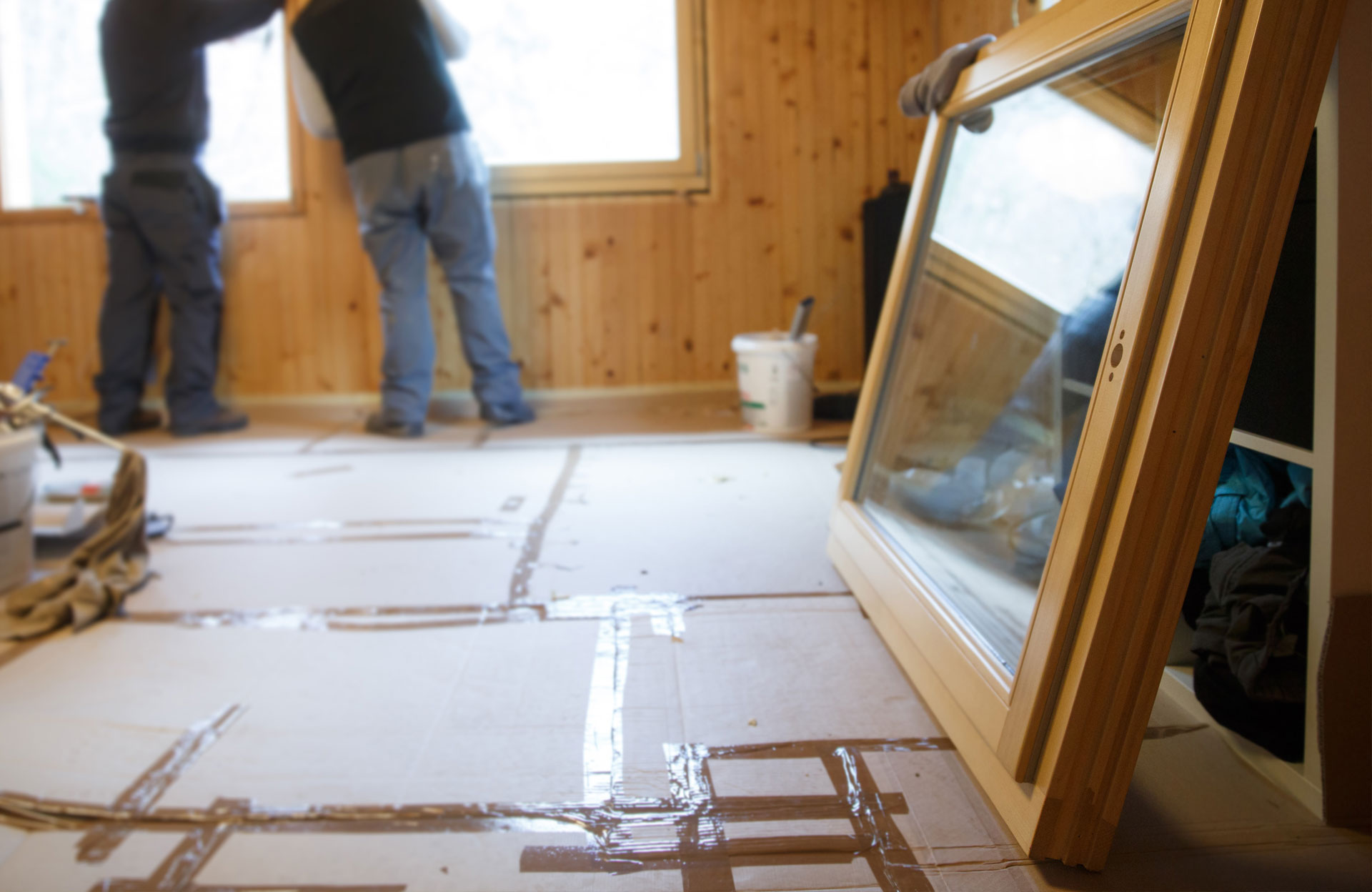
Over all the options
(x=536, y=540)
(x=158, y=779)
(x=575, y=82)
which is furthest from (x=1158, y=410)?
(x=575, y=82)

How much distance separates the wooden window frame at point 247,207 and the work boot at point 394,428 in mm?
987

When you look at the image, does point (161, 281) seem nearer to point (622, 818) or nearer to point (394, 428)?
point (394, 428)

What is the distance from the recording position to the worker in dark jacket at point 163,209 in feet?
11.5

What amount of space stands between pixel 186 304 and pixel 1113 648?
370 cm

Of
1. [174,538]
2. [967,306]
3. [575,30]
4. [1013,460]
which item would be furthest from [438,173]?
[1013,460]

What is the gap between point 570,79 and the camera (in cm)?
399

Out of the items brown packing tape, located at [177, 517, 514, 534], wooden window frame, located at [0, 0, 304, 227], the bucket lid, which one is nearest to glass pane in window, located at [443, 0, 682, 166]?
wooden window frame, located at [0, 0, 304, 227]

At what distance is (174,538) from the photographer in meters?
2.36

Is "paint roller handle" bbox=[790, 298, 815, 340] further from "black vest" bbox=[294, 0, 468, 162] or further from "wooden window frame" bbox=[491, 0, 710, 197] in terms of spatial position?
"black vest" bbox=[294, 0, 468, 162]

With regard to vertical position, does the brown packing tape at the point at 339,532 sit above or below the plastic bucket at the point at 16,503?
below

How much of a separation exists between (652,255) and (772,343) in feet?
2.82

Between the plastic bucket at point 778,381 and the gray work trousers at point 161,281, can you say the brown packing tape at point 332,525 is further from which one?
the gray work trousers at point 161,281

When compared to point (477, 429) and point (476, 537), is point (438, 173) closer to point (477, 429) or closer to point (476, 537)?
point (477, 429)

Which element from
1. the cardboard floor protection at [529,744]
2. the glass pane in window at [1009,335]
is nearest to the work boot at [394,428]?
the cardboard floor protection at [529,744]
